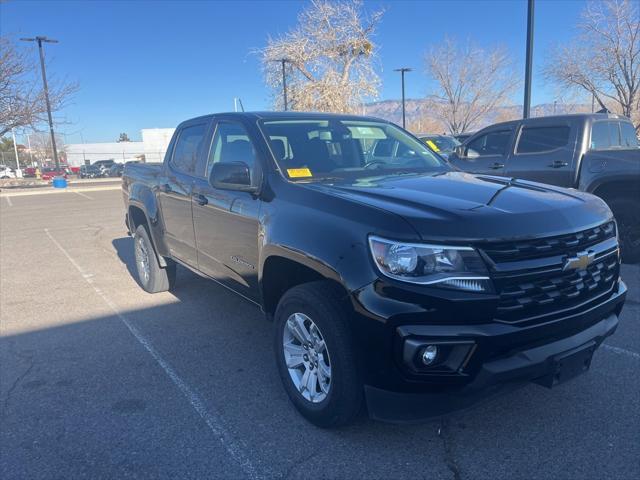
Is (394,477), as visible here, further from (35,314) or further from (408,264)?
(35,314)

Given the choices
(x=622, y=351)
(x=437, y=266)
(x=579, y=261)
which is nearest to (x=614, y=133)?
(x=622, y=351)

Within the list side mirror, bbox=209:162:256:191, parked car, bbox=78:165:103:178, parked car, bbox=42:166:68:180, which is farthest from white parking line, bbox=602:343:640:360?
parked car, bbox=78:165:103:178

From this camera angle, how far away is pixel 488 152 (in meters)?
7.64

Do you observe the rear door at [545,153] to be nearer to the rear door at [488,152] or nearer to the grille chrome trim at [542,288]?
the rear door at [488,152]

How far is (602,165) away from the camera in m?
6.13

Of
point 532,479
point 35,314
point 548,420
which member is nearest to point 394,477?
point 532,479

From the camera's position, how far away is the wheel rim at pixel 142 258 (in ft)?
19.0

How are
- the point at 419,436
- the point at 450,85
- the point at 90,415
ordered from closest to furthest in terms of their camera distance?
the point at 419,436 → the point at 90,415 → the point at 450,85

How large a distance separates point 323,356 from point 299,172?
128 cm

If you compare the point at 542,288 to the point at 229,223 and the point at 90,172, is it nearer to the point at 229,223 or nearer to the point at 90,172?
the point at 229,223

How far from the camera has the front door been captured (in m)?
3.46

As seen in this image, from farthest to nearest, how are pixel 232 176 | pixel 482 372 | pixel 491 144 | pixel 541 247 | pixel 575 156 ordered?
pixel 491 144
pixel 575 156
pixel 232 176
pixel 541 247
pixel 482 372

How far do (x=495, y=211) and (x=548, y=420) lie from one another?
1.41 meters

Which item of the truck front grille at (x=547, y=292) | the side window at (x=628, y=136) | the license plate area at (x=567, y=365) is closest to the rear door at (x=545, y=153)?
the side window at (x=628, y=136)
